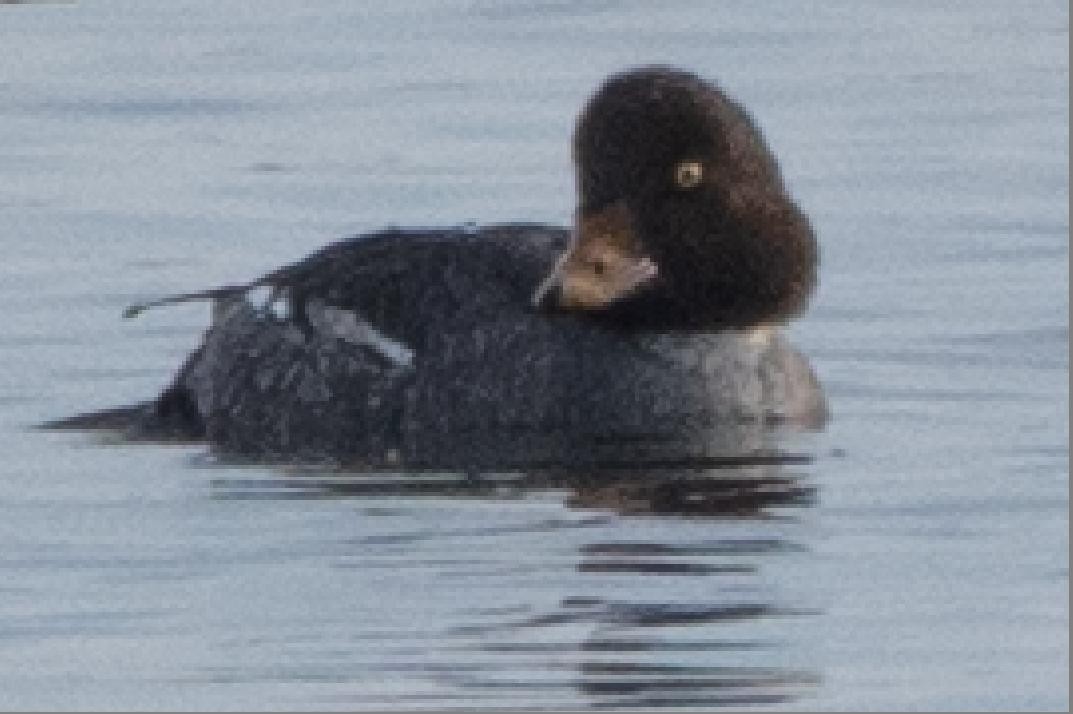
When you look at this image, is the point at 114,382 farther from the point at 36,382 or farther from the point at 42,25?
the point at 42,25

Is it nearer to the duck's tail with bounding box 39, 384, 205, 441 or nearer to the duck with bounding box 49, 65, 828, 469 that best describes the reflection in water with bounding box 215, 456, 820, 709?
the duck with bounding box 49, 65, 828, 469

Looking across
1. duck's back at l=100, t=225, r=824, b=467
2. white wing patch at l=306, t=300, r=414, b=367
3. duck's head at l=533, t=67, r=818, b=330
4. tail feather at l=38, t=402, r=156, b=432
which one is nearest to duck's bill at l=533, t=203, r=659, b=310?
duck's head at l=533, t=67, r=818, b=330

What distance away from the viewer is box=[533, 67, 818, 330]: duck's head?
17.3 m

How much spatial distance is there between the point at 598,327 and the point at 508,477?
3.22 feet

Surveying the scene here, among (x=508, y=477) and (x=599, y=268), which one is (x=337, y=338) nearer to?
(x=599, y=268)

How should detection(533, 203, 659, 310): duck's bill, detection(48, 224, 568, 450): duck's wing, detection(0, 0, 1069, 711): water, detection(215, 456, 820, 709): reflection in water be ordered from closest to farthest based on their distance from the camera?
detection(215, 456, 820, 709): reflection in water
detection(0, 0, 1069, 711): water
detection(533, 203, 659, 310): duck's bill
detection(48, 224, 568, 450): duck's wing

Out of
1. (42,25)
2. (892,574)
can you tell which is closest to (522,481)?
(892,574)

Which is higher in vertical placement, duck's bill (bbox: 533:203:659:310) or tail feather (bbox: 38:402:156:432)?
duck's bill (bbox: 533:203:659:310)

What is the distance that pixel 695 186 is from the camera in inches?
686

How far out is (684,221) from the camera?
1745 cm

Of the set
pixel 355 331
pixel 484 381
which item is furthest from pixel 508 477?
pixel 355 331

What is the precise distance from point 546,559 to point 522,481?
143 cm

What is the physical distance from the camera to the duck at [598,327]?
17.2m

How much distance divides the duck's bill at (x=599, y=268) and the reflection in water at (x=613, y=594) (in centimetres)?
82
